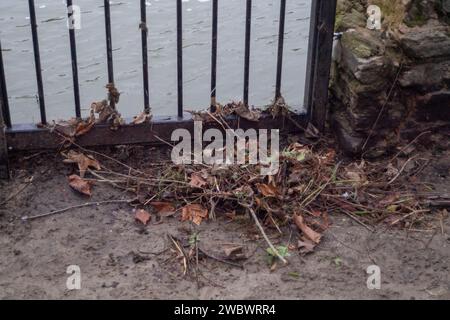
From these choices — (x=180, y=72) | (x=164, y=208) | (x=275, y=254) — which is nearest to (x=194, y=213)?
(x=164, y=208)

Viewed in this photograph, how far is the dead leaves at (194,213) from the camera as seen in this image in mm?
3382

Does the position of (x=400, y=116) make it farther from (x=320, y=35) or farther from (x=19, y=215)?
(x=19, y=215)

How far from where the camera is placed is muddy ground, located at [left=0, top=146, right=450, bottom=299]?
289 centimetres

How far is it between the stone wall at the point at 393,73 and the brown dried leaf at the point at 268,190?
25.4 inches

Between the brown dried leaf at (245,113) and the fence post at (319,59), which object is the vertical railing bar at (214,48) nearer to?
the brown dried leaf at (245,113)

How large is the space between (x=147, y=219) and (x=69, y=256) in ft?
1.42

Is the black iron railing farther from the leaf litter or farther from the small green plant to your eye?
the small green plant

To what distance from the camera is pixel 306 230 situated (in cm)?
329

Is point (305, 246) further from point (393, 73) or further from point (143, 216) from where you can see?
point (393, 73)

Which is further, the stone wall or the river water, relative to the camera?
the river water

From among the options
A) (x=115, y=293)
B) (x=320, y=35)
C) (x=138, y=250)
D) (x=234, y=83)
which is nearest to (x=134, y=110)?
(x=234, y=83)

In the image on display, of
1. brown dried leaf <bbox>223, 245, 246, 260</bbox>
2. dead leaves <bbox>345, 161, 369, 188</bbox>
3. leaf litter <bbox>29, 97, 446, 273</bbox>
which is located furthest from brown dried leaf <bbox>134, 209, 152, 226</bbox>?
dead leaves <bbox>345, 161, 369, 188</bbox>

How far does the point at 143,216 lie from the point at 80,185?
0.41 metres

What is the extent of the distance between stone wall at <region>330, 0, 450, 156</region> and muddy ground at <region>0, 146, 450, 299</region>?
0.59 metres
